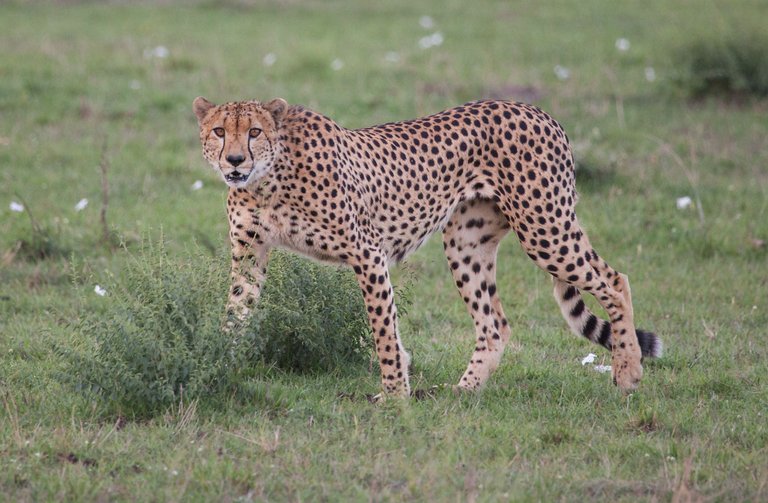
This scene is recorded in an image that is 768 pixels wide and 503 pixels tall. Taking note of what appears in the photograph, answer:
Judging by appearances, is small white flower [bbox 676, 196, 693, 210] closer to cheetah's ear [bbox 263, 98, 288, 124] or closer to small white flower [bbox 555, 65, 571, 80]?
small white flower [bbox 555, 65, 571, 80]

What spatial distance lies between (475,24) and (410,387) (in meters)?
10.2

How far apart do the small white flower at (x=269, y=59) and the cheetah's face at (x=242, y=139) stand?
7.41 meters

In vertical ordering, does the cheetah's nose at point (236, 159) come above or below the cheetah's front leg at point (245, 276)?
above

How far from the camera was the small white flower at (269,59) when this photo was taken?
12237 mm

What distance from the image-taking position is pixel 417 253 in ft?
26.2

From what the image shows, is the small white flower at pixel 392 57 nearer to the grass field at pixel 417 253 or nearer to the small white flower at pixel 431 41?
the grass field at pixel 417 253

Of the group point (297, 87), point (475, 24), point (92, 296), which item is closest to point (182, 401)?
point (92, 296)

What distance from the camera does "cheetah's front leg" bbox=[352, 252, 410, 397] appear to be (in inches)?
198

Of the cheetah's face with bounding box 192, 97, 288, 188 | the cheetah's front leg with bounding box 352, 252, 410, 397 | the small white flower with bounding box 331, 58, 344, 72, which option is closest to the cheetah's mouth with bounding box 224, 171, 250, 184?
the cheetah's face with bounding box 192, 97, 288, 188

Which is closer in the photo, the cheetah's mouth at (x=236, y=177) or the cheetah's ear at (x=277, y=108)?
the cheetah's mouth at (x=236, y=177)

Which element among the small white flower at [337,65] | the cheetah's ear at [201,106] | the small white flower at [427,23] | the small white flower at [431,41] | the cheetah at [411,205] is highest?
the small white flower at [427,23]

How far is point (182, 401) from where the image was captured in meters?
4.75

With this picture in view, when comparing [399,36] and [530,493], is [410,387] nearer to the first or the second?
[530,493]

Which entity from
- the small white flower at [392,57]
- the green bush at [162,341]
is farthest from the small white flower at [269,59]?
the green bush at [162,341]
